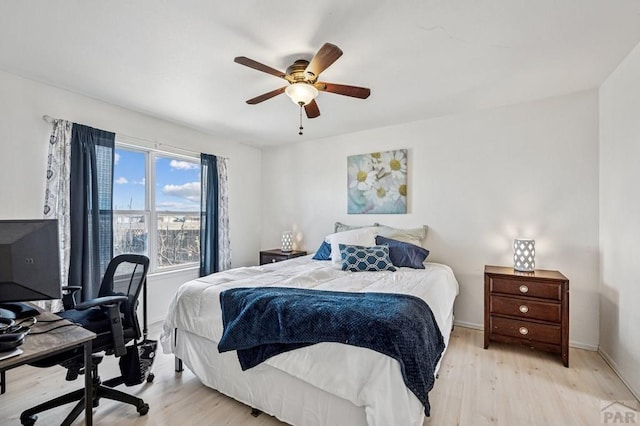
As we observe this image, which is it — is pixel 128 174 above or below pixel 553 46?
below

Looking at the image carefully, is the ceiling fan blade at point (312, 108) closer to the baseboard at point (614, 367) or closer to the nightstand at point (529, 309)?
the nightstand at point (529, 309)

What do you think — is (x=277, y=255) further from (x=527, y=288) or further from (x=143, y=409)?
(x=527, y=288)

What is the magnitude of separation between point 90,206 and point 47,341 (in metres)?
2.04

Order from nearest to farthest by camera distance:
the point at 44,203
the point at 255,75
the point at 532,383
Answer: the point at 532,383 → the point at 255,75 → the point at 44,203

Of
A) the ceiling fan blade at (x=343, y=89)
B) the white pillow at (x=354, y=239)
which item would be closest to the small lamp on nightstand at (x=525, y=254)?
the white pillow at (x=354, y=239)

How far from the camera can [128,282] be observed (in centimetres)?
213

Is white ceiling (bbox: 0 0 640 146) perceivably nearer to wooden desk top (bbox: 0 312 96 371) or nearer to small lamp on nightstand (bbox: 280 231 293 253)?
wooden desk top (bbox: 0 312 96 371)

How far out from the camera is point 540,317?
259 cm

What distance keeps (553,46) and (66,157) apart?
4.12 m

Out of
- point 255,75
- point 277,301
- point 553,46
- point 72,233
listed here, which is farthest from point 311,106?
point 72,233

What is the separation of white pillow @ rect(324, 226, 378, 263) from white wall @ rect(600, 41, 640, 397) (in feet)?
6.65

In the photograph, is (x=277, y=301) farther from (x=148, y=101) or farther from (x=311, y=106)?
(x=148, y=101)

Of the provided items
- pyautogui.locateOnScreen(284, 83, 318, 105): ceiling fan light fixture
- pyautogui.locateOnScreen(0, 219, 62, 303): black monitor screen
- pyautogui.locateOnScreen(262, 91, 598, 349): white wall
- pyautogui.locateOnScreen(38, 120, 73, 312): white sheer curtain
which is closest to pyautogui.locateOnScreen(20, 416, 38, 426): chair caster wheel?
pyautogui.locateOnScreen(0, 219, 62, 303): black monitor screen

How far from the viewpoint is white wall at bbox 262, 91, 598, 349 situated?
2.81m
